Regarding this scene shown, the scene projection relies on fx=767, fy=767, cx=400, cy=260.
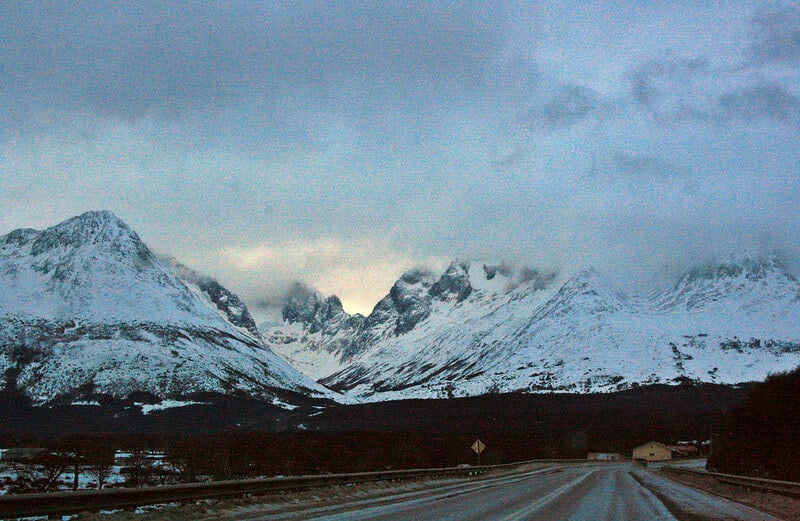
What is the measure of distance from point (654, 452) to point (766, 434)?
392ft

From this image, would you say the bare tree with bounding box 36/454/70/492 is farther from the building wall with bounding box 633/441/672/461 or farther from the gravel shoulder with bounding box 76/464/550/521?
the building wall with bounding box 633/441/672/461

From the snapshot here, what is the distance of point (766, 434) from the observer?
2810 inches

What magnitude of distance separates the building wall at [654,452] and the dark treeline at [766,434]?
98.5m

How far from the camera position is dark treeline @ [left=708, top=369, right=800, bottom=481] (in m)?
65.1

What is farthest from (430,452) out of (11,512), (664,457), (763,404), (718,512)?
(11,512)

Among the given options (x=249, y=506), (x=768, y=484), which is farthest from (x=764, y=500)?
(x=249, y=506)

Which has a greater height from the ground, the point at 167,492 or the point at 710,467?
the point at 167,492

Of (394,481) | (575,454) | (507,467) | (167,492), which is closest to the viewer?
(167,492)

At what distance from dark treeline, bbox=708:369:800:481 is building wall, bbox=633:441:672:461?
323 ft

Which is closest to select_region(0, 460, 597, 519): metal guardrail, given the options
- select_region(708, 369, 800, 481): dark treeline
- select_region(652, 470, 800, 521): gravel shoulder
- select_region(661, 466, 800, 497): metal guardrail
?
select_region(652, 470, 800, 521): gravel shoulder

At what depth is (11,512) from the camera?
16.4 meters

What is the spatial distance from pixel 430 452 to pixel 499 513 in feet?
357

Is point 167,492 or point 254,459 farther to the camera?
point 254,459

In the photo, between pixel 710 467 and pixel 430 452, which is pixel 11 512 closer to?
pixel 710 467
